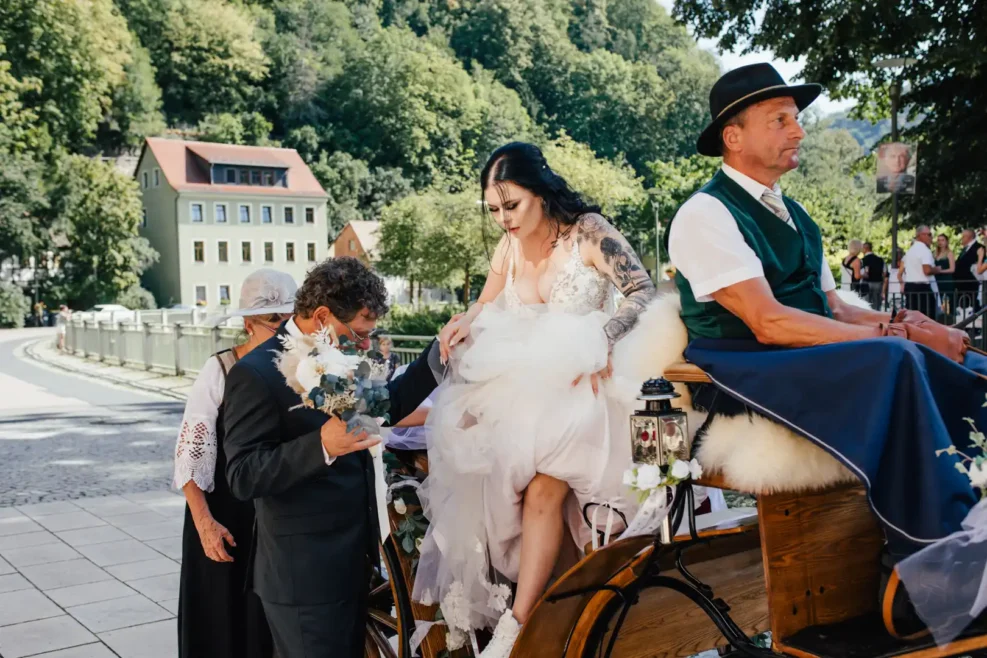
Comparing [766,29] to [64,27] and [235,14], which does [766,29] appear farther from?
[235,14]

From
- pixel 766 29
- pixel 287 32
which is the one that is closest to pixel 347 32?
pixel 287 32

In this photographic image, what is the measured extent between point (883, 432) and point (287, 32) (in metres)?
117

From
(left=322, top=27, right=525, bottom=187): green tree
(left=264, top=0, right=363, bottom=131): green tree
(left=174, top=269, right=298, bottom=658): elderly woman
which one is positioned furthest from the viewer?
(left=264, top=0, right=363, bottom=131): green tree

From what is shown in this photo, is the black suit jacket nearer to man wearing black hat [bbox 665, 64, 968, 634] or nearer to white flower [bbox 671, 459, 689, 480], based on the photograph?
white flower [bbox 671, 459, 689, 480]

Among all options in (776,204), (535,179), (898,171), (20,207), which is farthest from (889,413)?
(20,207)

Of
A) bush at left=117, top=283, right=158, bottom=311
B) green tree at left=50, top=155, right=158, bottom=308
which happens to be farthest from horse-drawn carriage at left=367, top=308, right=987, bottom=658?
green tree at left=50, top=155, right=158, bottom=308

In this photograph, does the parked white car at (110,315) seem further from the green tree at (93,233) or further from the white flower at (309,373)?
the white flower at (309,373)

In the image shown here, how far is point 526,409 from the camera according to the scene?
3.24 metres

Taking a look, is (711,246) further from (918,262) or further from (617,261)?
(918,262)

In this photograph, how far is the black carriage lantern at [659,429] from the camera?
8.74ft

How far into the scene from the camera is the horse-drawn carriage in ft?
8.54

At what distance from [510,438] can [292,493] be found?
0.75m

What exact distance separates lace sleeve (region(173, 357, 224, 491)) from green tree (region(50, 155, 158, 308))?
6709cm

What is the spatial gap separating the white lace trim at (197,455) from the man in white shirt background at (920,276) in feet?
48.9
